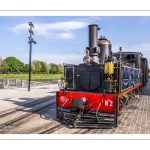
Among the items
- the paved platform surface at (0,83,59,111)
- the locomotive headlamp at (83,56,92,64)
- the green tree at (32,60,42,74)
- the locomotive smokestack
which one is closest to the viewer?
the locomotive headlamp at (83,56,92,64)

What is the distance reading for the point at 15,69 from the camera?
240 feet

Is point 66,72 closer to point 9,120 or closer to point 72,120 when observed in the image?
point 72,120

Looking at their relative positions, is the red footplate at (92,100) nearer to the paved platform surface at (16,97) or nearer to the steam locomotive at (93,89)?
the steam locomotive at (93,89)

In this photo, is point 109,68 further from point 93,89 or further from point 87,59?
point 93,89

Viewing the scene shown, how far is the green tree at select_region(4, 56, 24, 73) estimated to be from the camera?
7206cm

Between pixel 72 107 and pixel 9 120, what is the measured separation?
242cm

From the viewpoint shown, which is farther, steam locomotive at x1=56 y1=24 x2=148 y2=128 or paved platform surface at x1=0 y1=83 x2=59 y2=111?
paved platform surface at x1=0 y1=83 x2=59 y2=111

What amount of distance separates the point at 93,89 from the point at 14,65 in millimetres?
69411

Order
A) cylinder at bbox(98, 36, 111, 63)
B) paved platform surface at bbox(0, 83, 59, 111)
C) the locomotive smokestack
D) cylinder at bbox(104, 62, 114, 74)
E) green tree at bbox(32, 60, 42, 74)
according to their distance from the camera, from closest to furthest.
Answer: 1. cylinder at bbox(104, 62, 114, 74)
2. the locomotive smokestack
3. cylinder at bbox(98, 36, 111, 63)
4. paved platform surface at bbox(0, 83, 59, 111)
5. green tree at bbox(32, 60, 42, 74)

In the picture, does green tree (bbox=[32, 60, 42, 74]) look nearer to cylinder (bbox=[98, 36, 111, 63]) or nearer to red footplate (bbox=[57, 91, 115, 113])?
cylinder (bbox=[98, 36, 111, 63])

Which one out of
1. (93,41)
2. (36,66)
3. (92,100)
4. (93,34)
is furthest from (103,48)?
(36,66)

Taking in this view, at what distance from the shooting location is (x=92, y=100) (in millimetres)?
6699

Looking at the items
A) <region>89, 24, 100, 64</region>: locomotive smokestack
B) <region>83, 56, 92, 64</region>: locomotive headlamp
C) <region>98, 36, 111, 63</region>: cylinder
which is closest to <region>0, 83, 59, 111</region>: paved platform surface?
<region>83, 56, 92, 64</region>: locomotive headlamp

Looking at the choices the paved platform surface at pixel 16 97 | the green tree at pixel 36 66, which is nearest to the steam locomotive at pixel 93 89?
the paved platform surface at pixel 16 97
